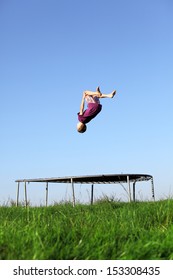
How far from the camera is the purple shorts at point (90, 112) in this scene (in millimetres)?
9039

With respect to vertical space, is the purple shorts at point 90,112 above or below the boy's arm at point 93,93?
below

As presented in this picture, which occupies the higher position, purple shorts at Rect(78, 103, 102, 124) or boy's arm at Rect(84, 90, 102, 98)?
boy's arm at Rect(84, 90, 102, 98)

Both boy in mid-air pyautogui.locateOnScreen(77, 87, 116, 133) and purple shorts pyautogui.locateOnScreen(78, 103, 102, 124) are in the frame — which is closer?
boy in mid-air pyautogui.locateOnScreen(77, 87, 116, 133)

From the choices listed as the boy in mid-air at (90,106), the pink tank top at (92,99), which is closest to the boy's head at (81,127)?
the boy in mid-air at (90,106)

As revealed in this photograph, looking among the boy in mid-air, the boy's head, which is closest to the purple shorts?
the boy in mid-air

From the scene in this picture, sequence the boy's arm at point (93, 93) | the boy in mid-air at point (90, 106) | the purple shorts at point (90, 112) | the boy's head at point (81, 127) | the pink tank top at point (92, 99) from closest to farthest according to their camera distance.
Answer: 1. the boy's arm at point (93, 93)
2. the boy in mid-air at point (90, 106)
3. the pink tank top at point (92, 99)
4. the purple shorts at point (90, 112)
5. the boy's head at point (81, 127)

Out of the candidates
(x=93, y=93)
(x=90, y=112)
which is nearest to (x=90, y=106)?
(x=90, y=112)

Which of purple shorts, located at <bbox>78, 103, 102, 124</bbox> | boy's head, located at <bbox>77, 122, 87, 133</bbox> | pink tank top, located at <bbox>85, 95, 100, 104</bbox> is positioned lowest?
boy's head, located at <bbox>77, 122, 87, 133</bbox>

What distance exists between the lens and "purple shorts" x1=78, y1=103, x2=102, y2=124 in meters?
9.04

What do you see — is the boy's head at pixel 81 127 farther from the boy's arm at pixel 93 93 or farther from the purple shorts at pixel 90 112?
the boy's arm at pixel 93 93

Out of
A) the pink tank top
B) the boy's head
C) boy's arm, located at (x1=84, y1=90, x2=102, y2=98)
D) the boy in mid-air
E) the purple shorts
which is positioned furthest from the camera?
the boy's head

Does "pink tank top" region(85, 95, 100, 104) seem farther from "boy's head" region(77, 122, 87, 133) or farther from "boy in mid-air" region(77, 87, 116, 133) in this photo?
"boy's head" region(77, 122, 87, 133)
